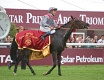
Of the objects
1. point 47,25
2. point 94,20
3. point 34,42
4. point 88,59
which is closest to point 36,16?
point 94,20

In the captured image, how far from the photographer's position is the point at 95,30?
32688 mm

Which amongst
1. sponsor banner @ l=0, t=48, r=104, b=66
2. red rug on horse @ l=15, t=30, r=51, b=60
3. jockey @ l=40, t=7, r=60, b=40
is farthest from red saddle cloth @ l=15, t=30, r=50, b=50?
sponsor banner @ l=0, t=48, r=104, b=66

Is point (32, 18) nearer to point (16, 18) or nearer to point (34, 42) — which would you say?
point (16, 18)

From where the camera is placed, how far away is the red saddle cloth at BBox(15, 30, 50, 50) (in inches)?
720

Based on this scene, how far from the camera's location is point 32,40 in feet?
60.2

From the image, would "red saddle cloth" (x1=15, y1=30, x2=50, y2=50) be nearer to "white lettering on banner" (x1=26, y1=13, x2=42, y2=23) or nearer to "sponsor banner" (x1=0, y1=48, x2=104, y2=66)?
"sponsor banner" (x1=0, y1=48, x2=104, y2=66)

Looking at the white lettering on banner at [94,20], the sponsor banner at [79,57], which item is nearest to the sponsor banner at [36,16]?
the white lettering on banner at [94,20]

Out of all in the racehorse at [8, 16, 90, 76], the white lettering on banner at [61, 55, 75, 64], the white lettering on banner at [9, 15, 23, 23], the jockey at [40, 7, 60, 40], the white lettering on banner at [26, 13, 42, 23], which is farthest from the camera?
the white lettering on banner at [26, 13, 42, 23]

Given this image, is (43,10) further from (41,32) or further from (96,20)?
(41,32)

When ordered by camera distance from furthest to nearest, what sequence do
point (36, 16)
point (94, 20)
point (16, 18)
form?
1. point (94, 20)
2. point (36, 16)
3. point (16, 18)

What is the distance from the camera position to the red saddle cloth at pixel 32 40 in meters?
18.3

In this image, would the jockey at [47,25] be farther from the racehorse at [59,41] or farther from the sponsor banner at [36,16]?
the sponsor banner at [36,16]

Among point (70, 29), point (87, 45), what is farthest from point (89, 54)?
point (70, 29)

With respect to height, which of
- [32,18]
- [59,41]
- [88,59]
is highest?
[59,41]
